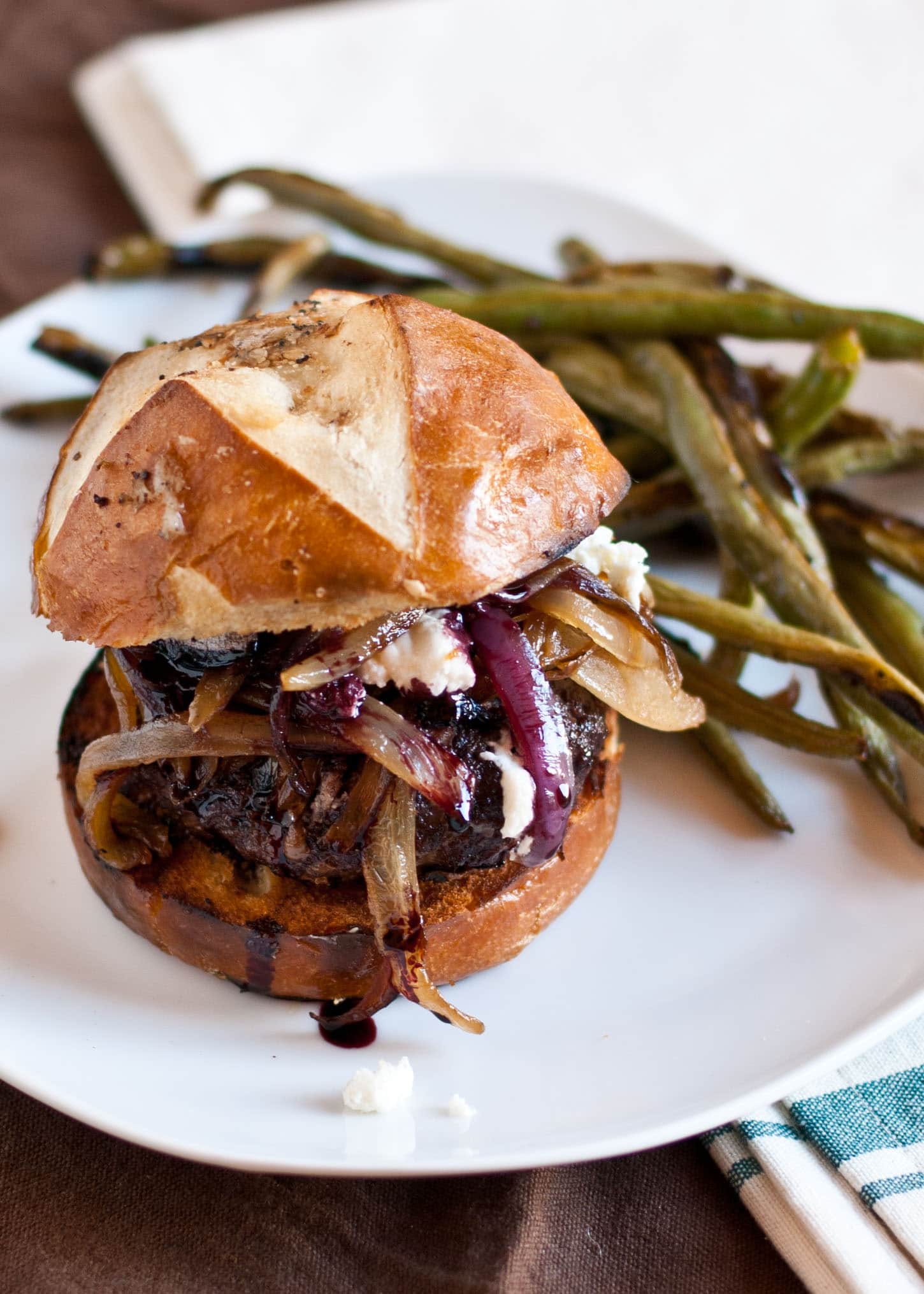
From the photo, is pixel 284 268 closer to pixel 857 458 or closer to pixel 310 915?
pixel 857 458

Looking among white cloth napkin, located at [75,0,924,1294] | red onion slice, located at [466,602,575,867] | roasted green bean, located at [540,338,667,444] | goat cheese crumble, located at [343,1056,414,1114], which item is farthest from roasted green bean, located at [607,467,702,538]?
white cloth napkin, located at [75,0,924,1294]

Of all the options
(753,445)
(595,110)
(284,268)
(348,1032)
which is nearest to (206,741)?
(348,1032)

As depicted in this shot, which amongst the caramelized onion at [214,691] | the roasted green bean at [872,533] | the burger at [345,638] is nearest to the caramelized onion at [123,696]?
the burger at [345,638]

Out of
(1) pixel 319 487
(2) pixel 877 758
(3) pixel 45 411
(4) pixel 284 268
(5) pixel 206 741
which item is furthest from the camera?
(4) pixel 284 268

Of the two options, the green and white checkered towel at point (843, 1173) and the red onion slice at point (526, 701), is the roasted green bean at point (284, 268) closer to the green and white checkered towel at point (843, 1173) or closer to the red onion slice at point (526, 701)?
the red onion slice at point (526, 701)

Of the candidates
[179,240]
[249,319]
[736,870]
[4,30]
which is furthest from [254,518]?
[4,30]

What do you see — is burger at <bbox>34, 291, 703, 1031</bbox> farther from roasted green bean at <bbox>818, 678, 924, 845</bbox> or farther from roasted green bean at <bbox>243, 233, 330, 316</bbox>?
roasted green bean at <bbox>243, 233, 330, 316</bbox>

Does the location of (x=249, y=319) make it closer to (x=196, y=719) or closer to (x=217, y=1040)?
(x=196, y=719)
